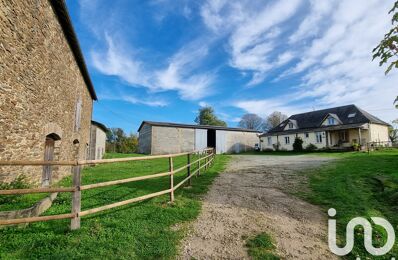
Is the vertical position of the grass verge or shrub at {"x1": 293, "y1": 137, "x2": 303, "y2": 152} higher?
shrub at {"x1": 293, "y1": 137, "x2": 303, "y2": 152}

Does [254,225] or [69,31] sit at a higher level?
[69,31]

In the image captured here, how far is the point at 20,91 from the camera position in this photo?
5.42 m

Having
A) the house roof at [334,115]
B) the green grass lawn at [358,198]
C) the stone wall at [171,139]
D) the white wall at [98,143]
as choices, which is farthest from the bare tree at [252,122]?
the green grass lawn at [358,198]

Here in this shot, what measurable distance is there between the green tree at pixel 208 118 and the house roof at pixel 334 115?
23402 mm

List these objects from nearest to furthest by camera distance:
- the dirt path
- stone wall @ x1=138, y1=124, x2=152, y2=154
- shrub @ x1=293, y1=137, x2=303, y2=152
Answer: the dirt path, stone wall @ x1=138, y1=124, x2=152, y2=154, shrub @ x1=293, y1=137, x2=303, y2=152

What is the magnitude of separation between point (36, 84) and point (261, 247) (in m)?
6.93

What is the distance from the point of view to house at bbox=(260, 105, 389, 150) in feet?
86.1

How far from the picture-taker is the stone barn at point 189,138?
27.8 m

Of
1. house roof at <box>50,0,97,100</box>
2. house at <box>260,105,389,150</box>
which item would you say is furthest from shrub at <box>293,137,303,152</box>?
house roof at <box>50,0,97,100</box>

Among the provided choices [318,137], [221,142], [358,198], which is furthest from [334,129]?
[358,198]

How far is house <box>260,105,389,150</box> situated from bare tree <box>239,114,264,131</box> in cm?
Answer: 3012

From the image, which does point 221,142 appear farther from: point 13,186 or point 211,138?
point 13,186

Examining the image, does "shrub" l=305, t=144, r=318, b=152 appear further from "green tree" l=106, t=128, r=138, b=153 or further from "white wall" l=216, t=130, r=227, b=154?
"green tree" l=106, t=128, r=138, b=153

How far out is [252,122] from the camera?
6550 centimetres
